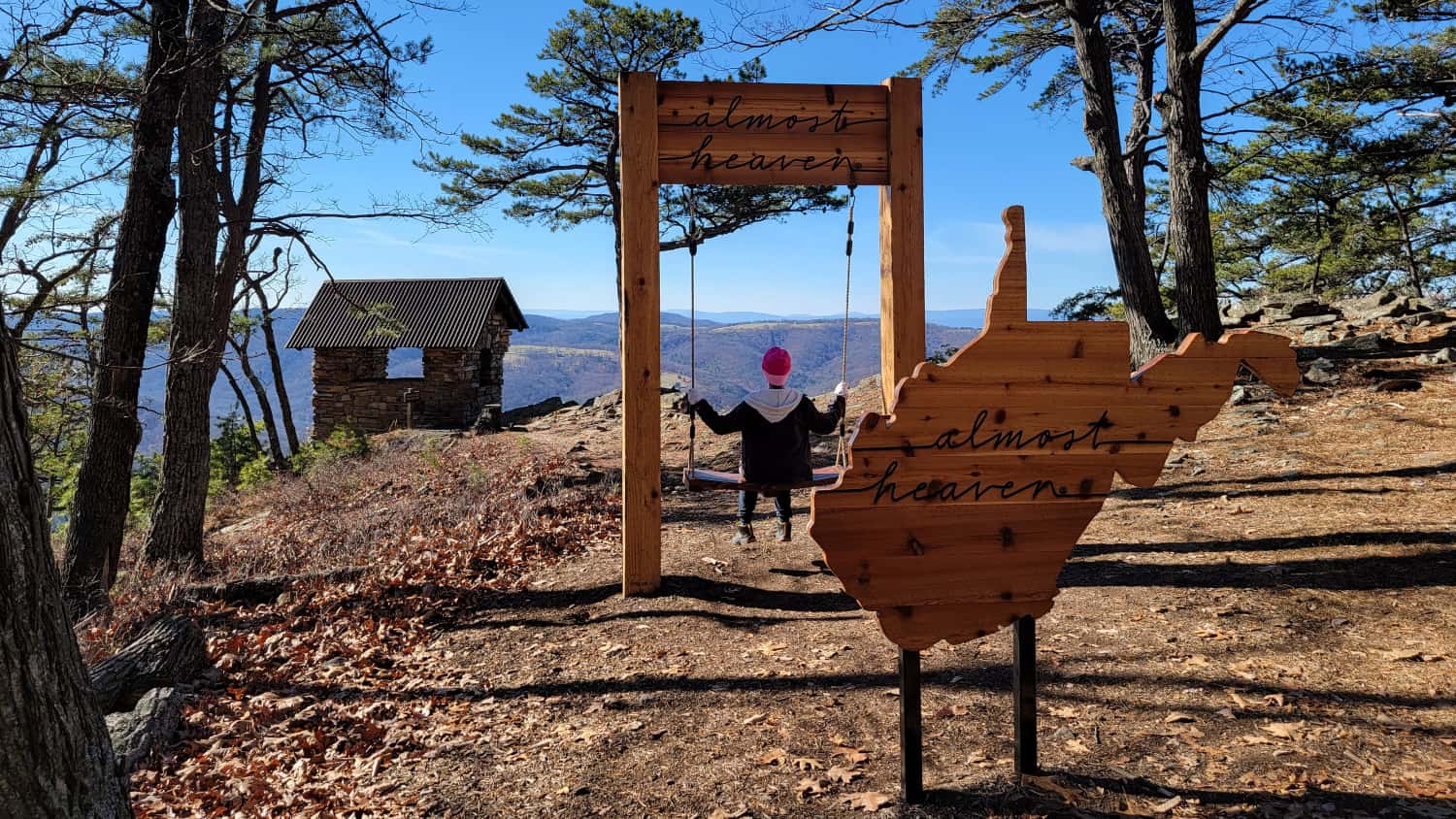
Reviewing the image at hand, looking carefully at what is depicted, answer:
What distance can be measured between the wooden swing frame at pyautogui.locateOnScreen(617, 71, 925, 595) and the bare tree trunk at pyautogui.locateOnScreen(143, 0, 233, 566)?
5.42 m

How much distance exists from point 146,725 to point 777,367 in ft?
15.2

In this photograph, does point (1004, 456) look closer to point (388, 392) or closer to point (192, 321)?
point (192, 321)

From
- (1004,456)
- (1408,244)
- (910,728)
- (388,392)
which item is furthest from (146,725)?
(1408,244)

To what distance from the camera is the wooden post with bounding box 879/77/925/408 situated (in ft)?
19.5

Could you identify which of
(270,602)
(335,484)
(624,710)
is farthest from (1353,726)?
(335,484)

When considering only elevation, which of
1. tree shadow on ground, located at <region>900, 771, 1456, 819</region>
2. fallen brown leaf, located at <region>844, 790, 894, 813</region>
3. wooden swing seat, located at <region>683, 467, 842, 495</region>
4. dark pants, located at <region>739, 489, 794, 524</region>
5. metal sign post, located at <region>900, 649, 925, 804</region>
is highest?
wooden swing seat, located at <region>683, 467, 842, 495</region>

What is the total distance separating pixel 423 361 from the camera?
26719 millimetres

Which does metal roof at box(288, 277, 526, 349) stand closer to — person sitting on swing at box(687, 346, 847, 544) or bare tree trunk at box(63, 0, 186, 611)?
bare tree trunk at box(63, 0, 186, 611)

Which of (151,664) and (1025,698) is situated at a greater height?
(1025,698)

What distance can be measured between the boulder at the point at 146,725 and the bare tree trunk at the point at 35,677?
6.68 ft

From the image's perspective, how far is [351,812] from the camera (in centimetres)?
370

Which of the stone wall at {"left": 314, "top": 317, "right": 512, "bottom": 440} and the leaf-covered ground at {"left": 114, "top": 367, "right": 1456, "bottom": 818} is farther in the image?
the stone wall at {"left": 314, "top": 317, "right": 512, "bottom": 440}

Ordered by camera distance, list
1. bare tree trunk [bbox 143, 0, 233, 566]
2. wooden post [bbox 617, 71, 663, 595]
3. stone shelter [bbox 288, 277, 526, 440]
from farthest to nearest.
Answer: stone shelter [bbox 288, 277, 526, 440]
bare tree trunk [bbox 143, 0, 233, 566]
wooden post [bbox 617, 71, 663, 595]

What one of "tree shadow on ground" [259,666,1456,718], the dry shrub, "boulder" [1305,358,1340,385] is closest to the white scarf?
"tree shadow on ground" [259,666,1456,718]
